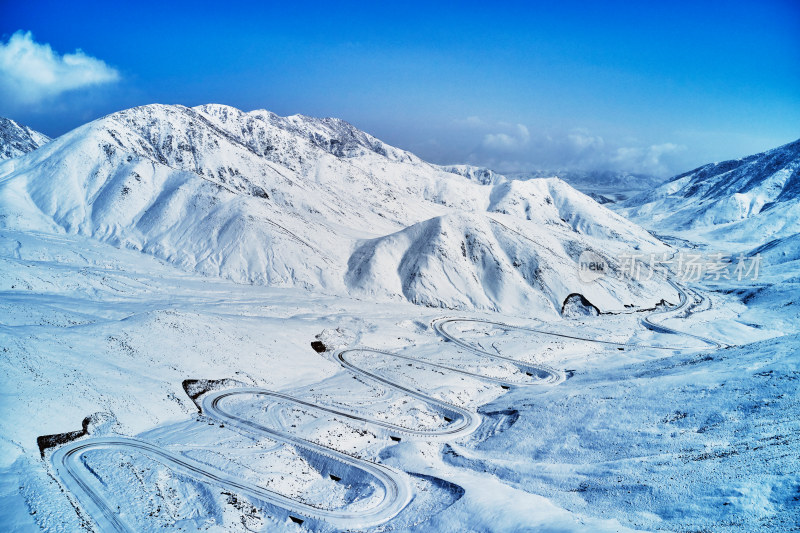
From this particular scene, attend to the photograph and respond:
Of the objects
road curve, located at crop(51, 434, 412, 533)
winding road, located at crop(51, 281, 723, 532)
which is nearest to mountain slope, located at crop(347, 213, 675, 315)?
winding road, located at crop(51, 281, 723, 532)

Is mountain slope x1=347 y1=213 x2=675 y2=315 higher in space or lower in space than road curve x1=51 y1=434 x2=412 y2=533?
higher

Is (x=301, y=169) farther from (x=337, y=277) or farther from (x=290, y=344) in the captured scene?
(x=290, y=344)

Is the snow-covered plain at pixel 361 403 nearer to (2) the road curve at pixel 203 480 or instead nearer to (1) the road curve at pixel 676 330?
(2) the road curve at pixel 203 480

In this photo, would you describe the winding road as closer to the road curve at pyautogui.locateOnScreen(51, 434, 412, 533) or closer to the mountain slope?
the road curve at pyautogui.locateOnScreen(51, 434, 412, 533)

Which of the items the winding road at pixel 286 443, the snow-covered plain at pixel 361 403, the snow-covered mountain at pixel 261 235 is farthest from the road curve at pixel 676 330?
the winding road at pixel 286 443

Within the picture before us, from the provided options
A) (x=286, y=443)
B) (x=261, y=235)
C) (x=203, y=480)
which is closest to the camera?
(x=203, y=480)

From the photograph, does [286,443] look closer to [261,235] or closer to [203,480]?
[203,480]

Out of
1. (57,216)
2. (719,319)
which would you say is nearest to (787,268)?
(719,319)

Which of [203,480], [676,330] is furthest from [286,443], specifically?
[676,330]
